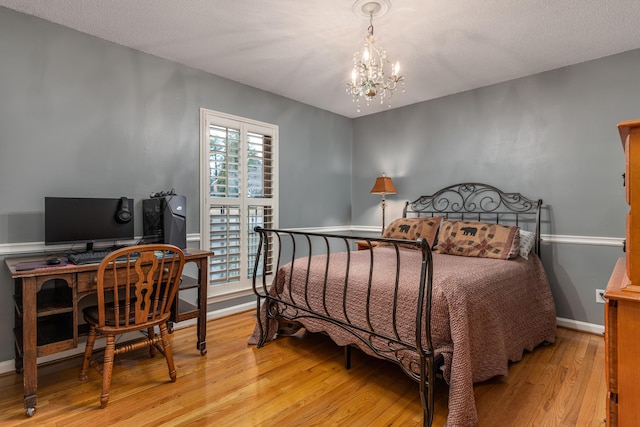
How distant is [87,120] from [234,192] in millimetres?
1360

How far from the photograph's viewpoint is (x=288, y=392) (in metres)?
2.01

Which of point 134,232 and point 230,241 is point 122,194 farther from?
point 230,241

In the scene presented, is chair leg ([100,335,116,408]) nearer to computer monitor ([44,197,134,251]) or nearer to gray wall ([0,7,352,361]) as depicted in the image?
computer monitor ([44,197,134,251])

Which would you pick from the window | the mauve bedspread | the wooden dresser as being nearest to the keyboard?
the window

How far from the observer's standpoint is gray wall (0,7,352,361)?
7.40ft

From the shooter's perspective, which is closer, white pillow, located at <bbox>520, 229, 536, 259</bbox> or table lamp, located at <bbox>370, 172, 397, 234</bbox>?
white pillow, located at <bbox>520, 229, 536, 259</bbox>

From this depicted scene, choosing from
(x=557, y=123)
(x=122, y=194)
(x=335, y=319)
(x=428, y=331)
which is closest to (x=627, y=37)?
(x=557, y=123)

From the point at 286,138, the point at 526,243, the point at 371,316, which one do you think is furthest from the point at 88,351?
the point at 526,243

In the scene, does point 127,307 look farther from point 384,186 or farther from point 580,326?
point 580,326

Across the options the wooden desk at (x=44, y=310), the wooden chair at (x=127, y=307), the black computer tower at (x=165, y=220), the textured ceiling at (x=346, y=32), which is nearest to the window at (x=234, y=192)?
the black computer tower at (x=165, y=220)

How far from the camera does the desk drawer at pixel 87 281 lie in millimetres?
1985

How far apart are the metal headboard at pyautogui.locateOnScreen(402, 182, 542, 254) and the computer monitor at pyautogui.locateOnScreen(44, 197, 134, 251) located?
3.05 meters

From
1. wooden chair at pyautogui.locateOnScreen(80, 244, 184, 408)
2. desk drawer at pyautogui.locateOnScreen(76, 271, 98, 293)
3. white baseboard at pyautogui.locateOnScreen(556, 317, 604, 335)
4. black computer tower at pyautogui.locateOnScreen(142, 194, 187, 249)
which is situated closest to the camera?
wooden chair at pyautogui.locateOnScreen(80, 244, 184, 408)

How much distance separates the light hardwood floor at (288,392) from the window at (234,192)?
951mm
